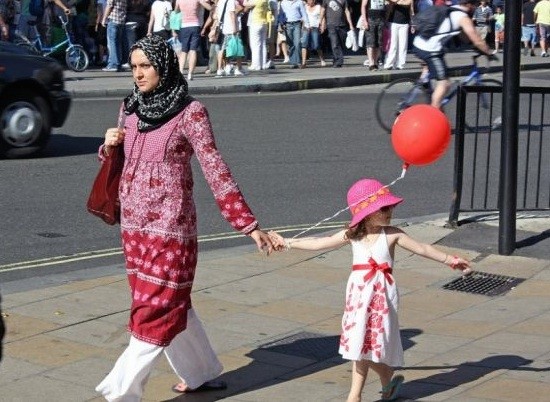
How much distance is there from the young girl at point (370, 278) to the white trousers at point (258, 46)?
2118 cm

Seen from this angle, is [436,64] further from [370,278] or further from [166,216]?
[166,216]

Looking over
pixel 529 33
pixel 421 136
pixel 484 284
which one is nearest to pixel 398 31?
pixel 529 33

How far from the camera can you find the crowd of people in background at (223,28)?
25547 mm

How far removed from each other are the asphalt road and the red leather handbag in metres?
3.03

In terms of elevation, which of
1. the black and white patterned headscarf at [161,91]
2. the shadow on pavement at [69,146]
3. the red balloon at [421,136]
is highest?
the black and white patterned headscarf at [161,91]

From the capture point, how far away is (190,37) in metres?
24.8

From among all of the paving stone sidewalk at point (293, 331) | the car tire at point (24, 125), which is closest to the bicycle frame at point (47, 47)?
the car tire at point (24, 125)

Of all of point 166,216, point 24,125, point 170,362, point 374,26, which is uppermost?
point 166,216

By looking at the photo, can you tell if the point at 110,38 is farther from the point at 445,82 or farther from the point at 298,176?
the point at 298,176

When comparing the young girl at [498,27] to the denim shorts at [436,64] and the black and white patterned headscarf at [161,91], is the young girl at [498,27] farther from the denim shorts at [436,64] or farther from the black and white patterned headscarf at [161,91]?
the black and white patterned headscarf at [161,91]

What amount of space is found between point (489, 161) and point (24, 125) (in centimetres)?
568

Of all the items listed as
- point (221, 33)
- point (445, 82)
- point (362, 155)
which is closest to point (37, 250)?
point (362, 155)

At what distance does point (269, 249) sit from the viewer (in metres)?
6.00

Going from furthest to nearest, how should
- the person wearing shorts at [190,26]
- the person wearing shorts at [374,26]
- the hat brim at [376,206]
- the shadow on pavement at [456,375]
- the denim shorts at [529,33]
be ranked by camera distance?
1. the denim shorts at [529,33]
2. the person wearing shorts at [374,26]
3. the person wearing shorts at [190,26]
4. the shadow on pavement at [456,375]
5. the hat brim at [376,206]
